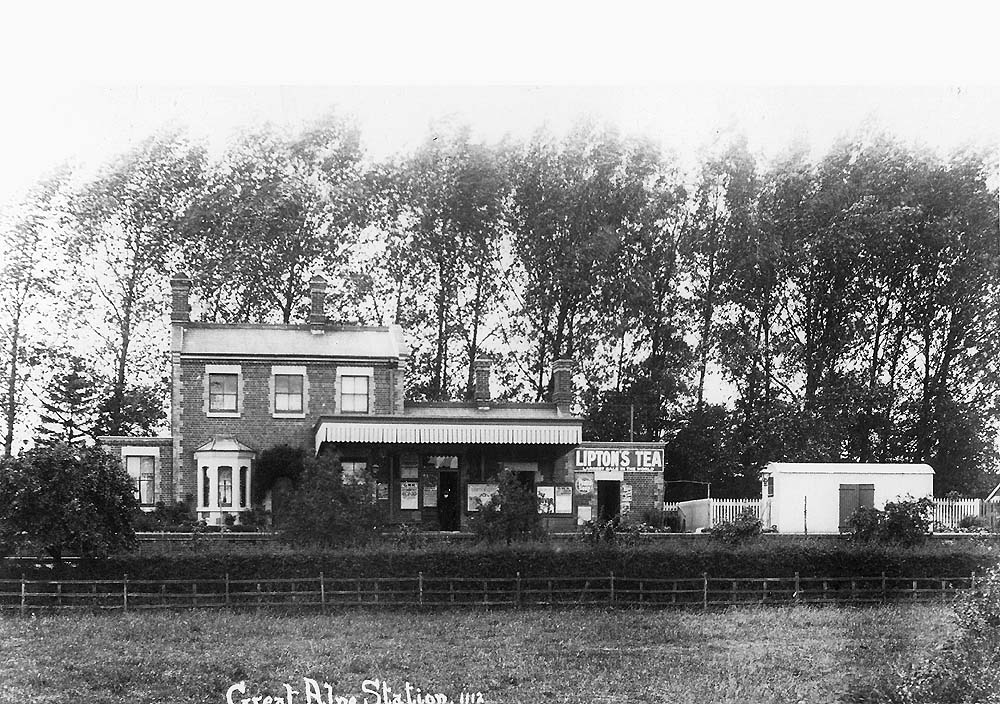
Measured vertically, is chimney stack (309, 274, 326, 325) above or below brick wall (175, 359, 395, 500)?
above

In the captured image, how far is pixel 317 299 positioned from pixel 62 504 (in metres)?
12.9

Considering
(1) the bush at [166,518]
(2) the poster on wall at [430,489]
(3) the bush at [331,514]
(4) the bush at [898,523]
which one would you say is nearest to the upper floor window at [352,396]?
(2) the poster on wall at [430,489]

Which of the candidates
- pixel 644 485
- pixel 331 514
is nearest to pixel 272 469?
pixel 331 514

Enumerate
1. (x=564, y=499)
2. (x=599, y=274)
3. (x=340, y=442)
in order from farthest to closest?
(x=564, y=499) → (x=599, y=274) → (x=340, y=442)

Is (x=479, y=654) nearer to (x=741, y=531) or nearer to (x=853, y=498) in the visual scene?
(x=741, y=531)

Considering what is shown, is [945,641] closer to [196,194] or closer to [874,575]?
[874,575]

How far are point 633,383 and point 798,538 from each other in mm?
9445

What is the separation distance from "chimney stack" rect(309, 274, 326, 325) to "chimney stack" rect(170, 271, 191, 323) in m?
3.53

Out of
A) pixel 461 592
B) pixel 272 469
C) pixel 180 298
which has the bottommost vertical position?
pixel 461 592

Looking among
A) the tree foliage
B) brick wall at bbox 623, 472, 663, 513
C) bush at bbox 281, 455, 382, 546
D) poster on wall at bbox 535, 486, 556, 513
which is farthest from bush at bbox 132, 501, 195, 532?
brick wall at bbox 623, 472, 663, 513

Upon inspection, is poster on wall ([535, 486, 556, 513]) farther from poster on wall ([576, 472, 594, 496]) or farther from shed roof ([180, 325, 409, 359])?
shed roof ([180, 325, 409, 359])

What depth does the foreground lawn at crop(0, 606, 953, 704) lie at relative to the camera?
15172 mm

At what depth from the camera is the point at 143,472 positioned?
31469 mm

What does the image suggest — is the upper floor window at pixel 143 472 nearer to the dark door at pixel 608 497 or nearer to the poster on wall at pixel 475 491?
the poster on wall at pixel 475 491
